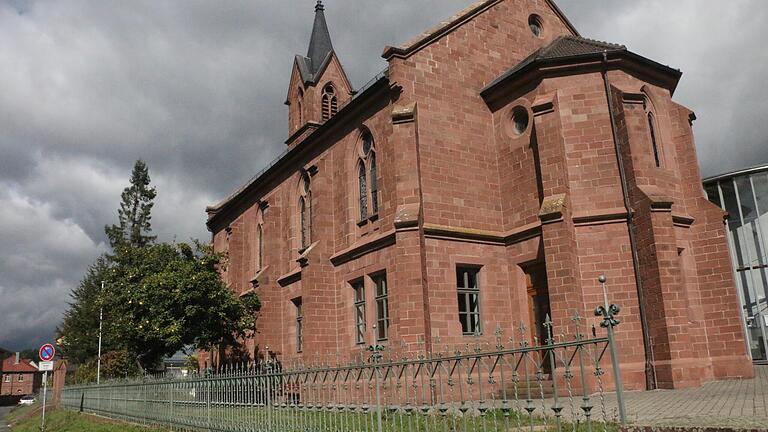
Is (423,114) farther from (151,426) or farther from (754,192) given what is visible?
(754,192)

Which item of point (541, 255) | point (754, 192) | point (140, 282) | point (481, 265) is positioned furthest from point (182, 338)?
point (754, 192)

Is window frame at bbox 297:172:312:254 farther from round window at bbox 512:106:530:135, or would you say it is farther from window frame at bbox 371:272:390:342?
round window at bbox 512:106:530:135

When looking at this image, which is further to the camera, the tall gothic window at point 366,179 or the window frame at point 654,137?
the tall gothic window at point 366,179

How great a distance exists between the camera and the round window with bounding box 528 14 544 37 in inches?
936

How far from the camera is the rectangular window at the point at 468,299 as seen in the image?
61.9ft

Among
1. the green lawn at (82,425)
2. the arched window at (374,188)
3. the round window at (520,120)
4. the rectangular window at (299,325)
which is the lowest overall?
the green lawn at (82,425)

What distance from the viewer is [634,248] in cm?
1706

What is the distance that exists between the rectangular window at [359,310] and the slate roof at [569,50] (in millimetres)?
8204

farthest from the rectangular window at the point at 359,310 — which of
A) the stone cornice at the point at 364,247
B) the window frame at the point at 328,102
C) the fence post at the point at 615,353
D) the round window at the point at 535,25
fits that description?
the window frame at the point at 328,102

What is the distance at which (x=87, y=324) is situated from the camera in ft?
166

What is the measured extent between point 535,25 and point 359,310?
13.2 meters

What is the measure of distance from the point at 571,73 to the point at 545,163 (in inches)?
122

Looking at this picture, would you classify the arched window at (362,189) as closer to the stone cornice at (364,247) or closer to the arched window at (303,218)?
the stone cornice at (364,247)

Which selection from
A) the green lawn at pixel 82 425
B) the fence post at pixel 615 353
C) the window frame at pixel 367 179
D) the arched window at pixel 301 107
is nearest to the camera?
the fence post at pixel 615 353
